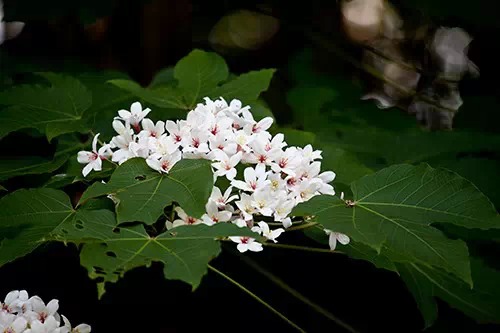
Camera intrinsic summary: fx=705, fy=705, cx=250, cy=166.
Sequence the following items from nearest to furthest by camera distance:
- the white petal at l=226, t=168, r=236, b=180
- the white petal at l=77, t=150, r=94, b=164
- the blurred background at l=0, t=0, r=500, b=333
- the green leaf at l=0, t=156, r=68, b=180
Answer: the white petal at l=226, t=168, r=236, b=180
the white petal at l=77, t=150, r=94, b=164
the green leaf at l=0, t=156, r=68, b=180
the blurred background at l=0, t=0, r=500, b=333

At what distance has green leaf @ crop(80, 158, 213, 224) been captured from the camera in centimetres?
138

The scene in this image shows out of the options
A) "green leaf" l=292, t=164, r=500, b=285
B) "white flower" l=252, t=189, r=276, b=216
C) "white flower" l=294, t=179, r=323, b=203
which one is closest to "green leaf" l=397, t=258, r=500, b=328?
"green leaf" l=292, t=164, r=500, b=285

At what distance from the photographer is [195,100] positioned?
1976 millimetres

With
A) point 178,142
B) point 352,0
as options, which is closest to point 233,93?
point 178,142

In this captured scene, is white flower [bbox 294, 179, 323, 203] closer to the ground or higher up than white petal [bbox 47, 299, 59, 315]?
higher up

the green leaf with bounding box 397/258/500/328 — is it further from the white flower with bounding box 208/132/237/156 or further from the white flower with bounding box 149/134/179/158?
the white flower with bounding box 149/134/179/158

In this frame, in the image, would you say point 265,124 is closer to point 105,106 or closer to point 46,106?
point 105,106

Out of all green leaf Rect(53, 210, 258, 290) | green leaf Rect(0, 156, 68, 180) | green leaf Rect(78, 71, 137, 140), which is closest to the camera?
green leaf Rect(53, 210, 258, 290)

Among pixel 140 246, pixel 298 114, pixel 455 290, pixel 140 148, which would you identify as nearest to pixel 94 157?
pixel 140 148

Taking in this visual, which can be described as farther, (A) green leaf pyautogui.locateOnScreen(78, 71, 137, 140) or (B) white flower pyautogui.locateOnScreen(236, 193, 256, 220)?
(A) green leaf pyautogui.locateOnScreen(78, 71, 137, 140)

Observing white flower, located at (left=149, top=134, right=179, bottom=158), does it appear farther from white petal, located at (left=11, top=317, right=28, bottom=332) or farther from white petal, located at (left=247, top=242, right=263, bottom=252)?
white petal, located at (left=11, top=317, right=28, bottom=332)

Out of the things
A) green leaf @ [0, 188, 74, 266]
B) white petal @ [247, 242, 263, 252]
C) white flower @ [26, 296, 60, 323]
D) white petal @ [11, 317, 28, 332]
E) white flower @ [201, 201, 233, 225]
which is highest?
white flower @ [201, 201, 233, 225]

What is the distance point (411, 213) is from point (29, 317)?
0.83 m

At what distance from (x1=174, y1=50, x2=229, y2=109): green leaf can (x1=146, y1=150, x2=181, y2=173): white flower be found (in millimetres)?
477
